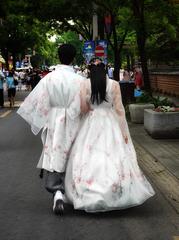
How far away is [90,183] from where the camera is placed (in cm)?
622

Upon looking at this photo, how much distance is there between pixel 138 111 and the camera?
16672mm

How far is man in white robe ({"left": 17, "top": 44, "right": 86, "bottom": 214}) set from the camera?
6.51 meters

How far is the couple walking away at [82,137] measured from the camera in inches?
247

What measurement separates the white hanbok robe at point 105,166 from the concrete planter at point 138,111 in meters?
9.92

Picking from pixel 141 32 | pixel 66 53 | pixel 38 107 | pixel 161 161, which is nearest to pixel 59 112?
pixel 38 107

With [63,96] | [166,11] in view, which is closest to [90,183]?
[63,96]

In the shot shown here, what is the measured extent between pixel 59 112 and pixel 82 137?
0.36 metres

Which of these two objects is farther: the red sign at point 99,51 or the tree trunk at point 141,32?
the red sign at point 99,51

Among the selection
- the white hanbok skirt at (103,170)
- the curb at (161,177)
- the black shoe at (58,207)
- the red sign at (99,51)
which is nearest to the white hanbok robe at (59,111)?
the white hanbok skirt at (103,170)

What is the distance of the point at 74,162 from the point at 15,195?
1.40m

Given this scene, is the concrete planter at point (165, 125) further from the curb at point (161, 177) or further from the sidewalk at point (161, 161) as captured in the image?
the curb at point (161, 177)

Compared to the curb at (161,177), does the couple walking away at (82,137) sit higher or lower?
higher

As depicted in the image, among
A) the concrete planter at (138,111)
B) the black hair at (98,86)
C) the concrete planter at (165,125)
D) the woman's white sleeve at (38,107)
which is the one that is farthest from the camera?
the concrete planter at (138,111)

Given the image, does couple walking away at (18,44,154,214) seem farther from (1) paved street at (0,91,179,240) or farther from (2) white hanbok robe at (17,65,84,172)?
(1) paved street at (0,91,179,240)
